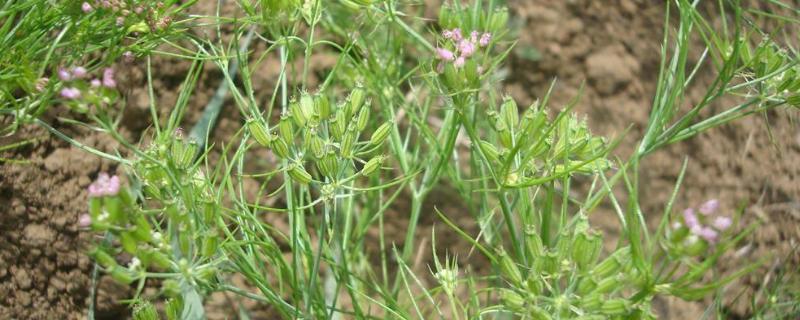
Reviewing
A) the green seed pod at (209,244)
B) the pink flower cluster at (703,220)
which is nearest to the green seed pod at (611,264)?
the pink flower cluster at (703,220)

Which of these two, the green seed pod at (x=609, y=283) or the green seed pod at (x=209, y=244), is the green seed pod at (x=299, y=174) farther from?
the green seed pod at (x=609, y=283)

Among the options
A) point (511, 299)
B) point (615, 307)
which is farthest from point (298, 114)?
point (615, 307)

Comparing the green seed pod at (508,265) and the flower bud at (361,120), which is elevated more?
the flower bud at (361,120)

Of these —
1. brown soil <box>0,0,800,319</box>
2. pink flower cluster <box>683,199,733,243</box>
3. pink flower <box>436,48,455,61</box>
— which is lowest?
brown soil <box>0,0,800,319</box>

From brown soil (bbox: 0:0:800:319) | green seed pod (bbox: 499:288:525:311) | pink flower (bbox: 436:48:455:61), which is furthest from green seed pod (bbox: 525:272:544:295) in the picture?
brown soil (bbox: 0:0:800:319)

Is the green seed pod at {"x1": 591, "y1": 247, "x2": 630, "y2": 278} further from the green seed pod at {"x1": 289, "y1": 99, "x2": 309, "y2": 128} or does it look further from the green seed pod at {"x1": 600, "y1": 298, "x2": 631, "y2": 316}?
the green seed pod at {"x1": 289, "y1": 99, "x2": 309, "y2": 128}

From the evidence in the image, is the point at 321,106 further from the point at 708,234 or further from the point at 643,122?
the point at 643,122

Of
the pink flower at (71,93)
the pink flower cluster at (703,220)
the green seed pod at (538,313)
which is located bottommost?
the green seed pod at (538,313)
